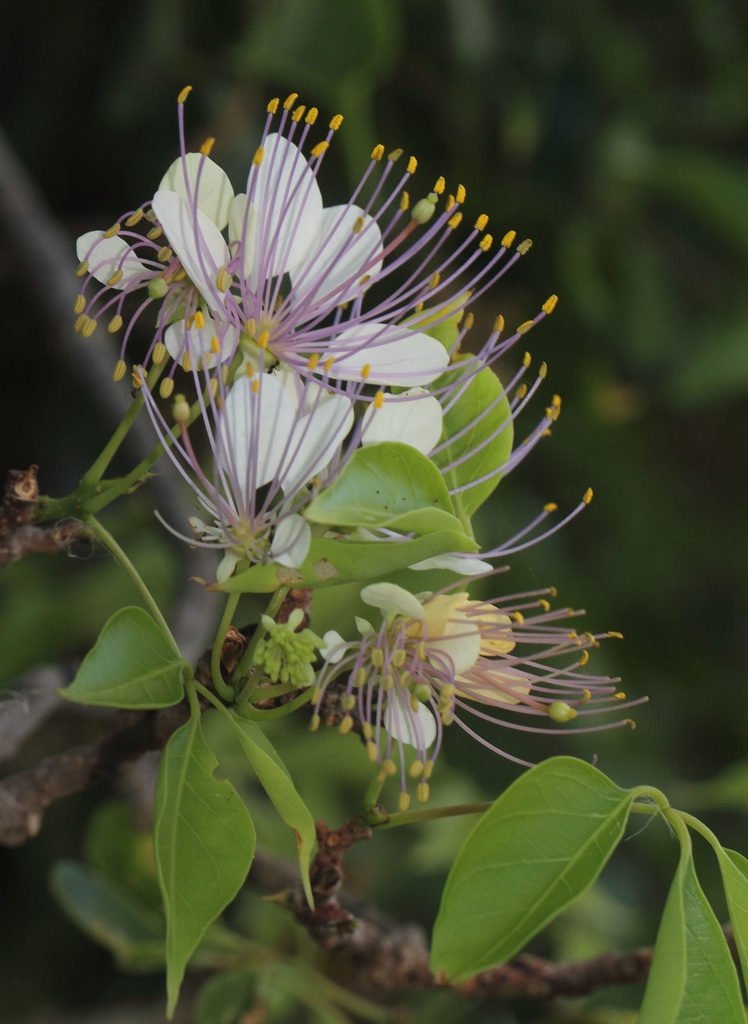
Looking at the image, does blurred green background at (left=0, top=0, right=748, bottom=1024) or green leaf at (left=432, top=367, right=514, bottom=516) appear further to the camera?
blurred green background at (left=0, top=0, right=748, bottom=1024)

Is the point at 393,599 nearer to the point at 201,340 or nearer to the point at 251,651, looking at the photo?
the point at 251,651

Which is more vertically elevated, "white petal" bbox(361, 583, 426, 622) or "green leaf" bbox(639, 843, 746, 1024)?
"white petal" bbox(361, 583, 426, 622)

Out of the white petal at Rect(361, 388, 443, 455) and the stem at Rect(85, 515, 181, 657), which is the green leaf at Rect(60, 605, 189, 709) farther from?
the white petal at Rect(361, 388, 443, 455)

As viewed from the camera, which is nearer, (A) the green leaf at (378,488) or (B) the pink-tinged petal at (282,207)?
(A) the green leaf at (378,488)

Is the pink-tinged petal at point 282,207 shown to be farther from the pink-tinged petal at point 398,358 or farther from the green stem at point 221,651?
the green stem at point 221,651

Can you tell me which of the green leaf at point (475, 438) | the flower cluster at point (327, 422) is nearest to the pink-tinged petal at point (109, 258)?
the flower cluster at point (327, 422)

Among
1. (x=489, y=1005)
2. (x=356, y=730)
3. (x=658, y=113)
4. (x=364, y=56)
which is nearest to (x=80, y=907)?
(x=489, y=1005)

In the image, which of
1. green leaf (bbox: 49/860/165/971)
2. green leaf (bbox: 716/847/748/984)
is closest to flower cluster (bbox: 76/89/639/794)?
green leaf (bbox: 716/847/748/984)

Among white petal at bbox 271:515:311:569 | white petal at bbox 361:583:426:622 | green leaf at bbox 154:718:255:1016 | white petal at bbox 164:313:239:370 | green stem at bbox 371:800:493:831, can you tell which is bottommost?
green leaf at bbox 154:718:255:1016
